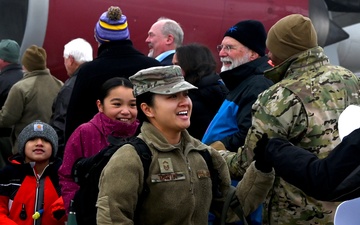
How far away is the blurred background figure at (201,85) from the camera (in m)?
5.57

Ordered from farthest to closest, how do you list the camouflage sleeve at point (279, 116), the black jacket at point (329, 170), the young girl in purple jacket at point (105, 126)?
the young girl in purple jacket at point (105, 126), the camouflage sleeve at point (279, 116), the black jacket at point (329, 170)

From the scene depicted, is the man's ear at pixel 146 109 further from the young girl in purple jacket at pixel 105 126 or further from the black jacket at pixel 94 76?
the black jacket at pixel 94 76

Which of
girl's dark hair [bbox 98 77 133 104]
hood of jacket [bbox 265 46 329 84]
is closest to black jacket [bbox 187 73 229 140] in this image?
girl's dark hair [bbox 98 77 133 104]

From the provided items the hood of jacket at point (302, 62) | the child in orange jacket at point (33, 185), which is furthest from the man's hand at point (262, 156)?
the child in orange jacket at point (33, 185)

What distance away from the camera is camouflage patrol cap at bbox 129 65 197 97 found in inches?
143

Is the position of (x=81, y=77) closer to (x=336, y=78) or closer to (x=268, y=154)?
(x=336, y=78)

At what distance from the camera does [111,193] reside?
11.1 feet

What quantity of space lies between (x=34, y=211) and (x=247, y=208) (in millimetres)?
2020

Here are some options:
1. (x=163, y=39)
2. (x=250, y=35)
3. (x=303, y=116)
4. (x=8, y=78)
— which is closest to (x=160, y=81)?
(x=303, y=116)

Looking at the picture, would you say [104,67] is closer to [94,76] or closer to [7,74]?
[94,76]

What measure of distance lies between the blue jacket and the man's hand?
3.98 feet

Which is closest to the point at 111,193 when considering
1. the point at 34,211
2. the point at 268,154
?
the point at 268,154

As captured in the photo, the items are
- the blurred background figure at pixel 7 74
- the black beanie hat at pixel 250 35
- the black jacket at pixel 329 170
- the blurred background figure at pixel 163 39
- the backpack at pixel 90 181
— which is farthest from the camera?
the blurred background figure at pixel 7 74

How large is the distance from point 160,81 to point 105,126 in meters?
0.85
